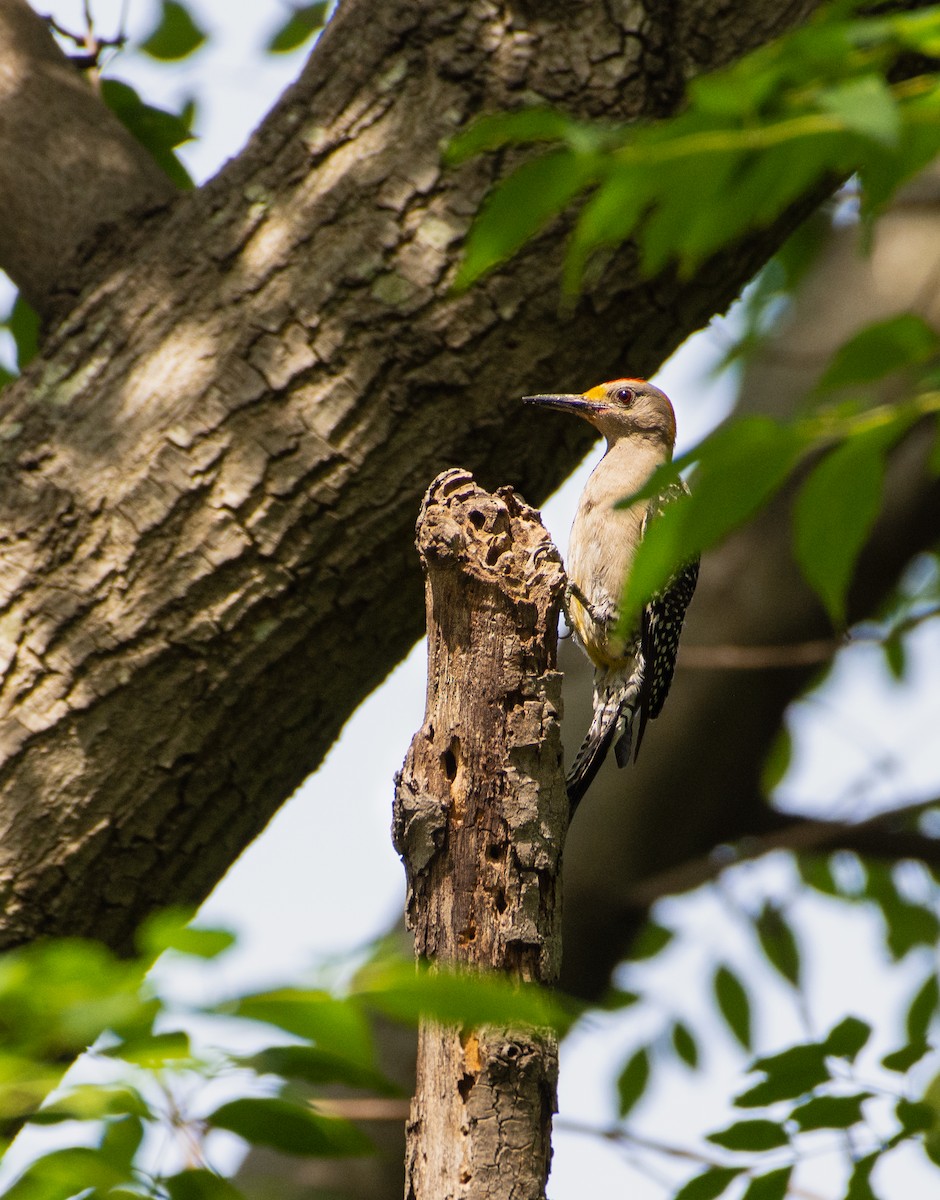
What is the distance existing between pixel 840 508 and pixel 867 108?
0.48m

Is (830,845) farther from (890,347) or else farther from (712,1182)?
(890,347)

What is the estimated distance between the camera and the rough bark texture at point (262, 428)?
3619mm

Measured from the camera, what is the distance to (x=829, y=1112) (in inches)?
116

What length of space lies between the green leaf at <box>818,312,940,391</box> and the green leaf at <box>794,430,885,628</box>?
0.29ft

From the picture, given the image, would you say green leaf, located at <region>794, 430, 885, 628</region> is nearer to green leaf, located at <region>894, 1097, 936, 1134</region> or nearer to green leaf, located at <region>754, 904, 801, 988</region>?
green leaf, located at <region>894, 1097, 936, 1134</region>

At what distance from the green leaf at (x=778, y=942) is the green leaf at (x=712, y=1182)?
3.66 metres

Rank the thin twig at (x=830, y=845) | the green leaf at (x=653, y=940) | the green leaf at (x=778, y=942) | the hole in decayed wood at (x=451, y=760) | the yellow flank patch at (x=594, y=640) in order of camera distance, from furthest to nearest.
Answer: the green leaf at (x=653, y=940) → the green leaf at (x=778, y=942) → the thin twig at (x=830, y=845) → the yellow flank patch at (x=594, y=640) → the hole in decayed wood at (x=451, y=760)

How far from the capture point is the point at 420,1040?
2.51 metres

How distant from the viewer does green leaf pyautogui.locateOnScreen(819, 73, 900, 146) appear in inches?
54.8

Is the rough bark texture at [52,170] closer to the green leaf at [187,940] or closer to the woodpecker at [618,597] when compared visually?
the woodpecker at [618,597]

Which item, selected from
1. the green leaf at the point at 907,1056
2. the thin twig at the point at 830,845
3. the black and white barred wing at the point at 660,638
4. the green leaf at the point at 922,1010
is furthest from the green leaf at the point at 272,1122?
the thin twig at the point at 830,845

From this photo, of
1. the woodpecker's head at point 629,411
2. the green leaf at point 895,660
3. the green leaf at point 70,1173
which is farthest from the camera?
the green leaf at point 895,660

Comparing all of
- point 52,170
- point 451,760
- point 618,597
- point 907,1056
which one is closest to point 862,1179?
point 907,1056

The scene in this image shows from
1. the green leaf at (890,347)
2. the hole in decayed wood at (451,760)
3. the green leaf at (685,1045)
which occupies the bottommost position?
the green leaf at (890,347)
